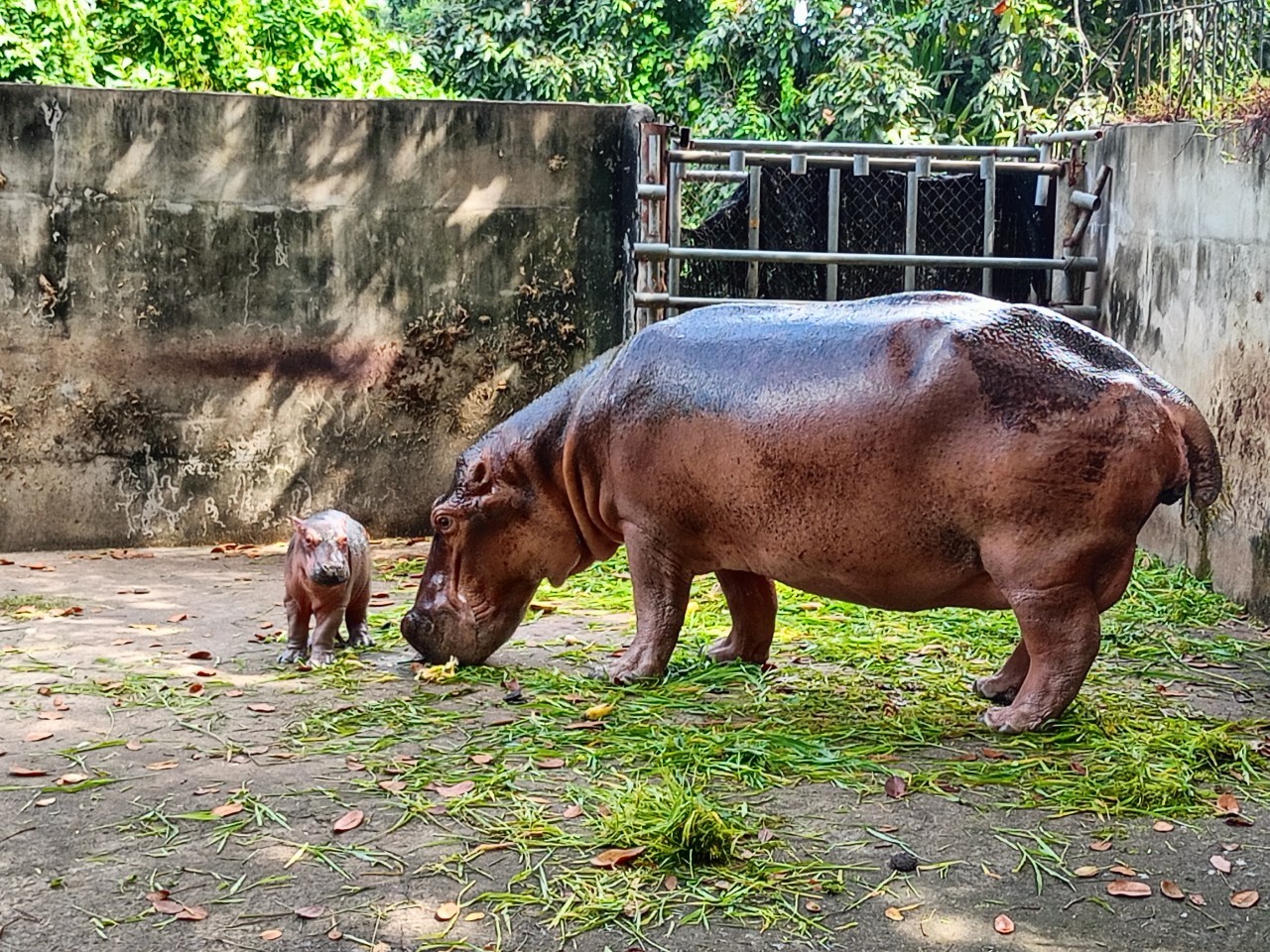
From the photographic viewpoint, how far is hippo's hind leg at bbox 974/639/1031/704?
5262 mm

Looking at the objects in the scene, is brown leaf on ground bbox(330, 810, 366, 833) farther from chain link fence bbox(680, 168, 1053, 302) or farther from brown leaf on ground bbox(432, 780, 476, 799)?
chain link fence bbox(680, 168, 1053, 302)

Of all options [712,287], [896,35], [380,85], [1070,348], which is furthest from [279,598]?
[896,35]

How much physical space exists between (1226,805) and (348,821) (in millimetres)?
2433

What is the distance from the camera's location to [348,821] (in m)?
4.14

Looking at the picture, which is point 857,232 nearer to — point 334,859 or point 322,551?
point 322,551

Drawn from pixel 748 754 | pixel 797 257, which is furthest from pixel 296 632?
pixel 797 257

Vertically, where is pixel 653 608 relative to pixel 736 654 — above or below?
above

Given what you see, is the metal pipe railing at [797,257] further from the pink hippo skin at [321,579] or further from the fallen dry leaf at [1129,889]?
the fallen dry leaf at [1129,889]

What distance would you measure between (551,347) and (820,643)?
10.6ft

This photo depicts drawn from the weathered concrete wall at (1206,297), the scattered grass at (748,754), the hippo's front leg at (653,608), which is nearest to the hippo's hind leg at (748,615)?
the scattered grass at (748,754)

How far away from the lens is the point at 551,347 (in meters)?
8.94

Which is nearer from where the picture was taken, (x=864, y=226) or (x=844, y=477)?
(x=844, y=477)

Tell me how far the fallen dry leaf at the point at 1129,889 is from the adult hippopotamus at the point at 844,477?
1.08 metres

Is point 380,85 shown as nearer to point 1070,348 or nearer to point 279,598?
point 279,598
